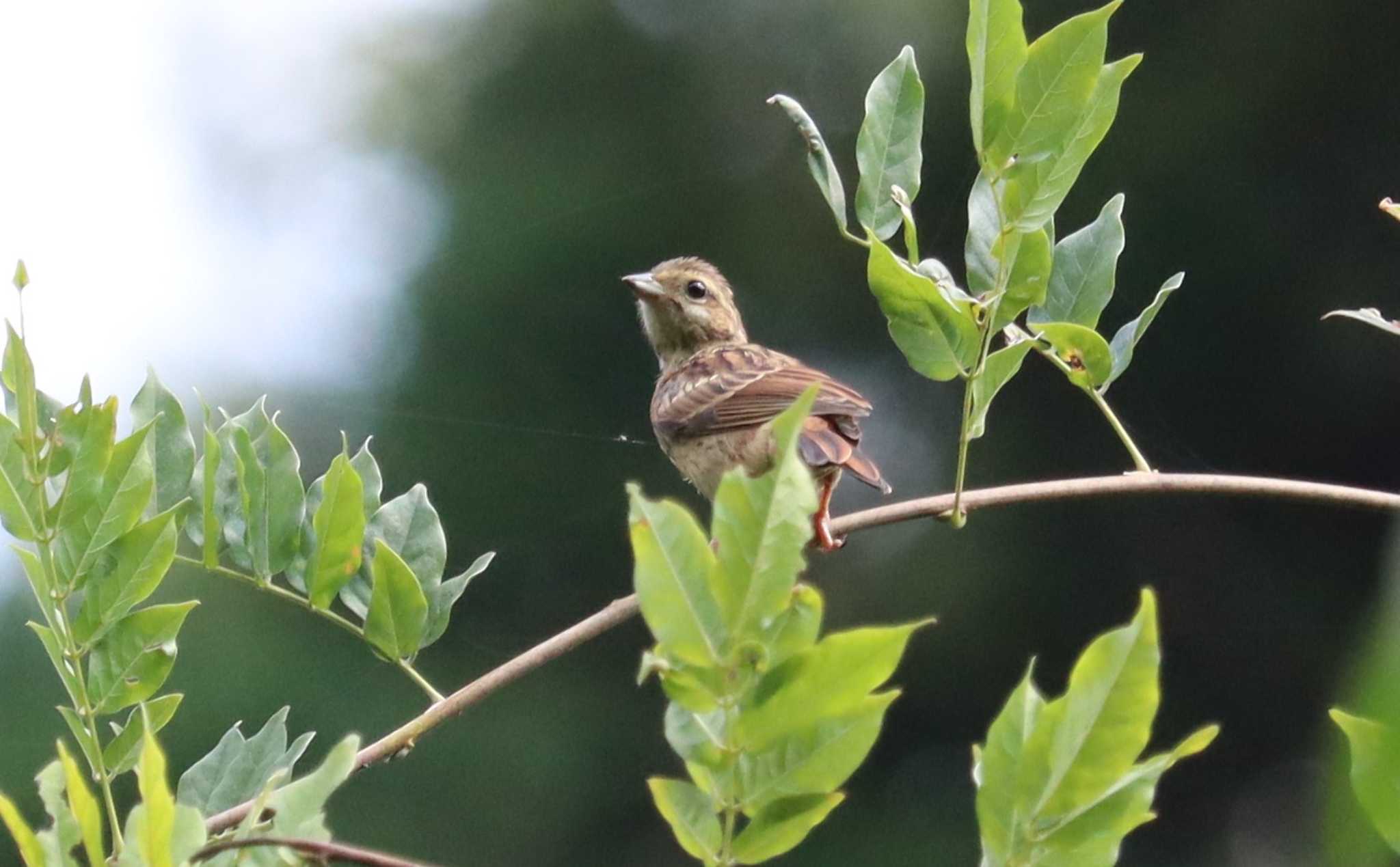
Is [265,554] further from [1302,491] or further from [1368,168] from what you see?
[1368,168]

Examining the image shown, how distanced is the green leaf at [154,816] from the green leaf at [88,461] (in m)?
0.64

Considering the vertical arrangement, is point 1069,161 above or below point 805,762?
above

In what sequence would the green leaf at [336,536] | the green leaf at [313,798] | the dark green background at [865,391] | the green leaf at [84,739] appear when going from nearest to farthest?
the green leaf at [313,798] → the green leaf at [84,739] → the green leaf at [336,536] → the dark green background at [865,391]

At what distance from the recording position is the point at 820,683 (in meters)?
0.97

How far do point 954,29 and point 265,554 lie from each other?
8926mm

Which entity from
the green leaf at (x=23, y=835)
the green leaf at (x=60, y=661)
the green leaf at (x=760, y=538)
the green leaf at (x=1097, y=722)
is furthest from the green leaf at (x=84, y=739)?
the green leaf at (x=1097, y=722)

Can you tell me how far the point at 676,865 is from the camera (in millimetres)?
10953

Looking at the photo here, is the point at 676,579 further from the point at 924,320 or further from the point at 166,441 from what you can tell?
the point at 166,441

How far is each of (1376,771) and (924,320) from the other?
4.24ft

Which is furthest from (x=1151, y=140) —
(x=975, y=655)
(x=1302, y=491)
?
(x=1302, y=491)

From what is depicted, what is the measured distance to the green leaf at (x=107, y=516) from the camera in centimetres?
156

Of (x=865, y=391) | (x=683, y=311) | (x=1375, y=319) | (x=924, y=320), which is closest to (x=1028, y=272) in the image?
(x=924, y=320)

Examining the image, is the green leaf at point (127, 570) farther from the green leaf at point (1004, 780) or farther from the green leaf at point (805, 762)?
the green leaf at point (1004, 780)

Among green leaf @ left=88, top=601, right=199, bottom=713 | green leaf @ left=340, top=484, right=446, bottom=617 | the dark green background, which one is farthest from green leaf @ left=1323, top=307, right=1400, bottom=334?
the dark green background
